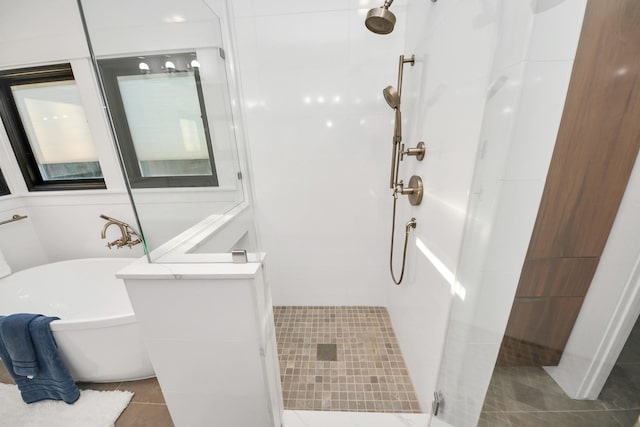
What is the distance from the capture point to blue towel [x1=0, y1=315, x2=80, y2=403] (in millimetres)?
1158

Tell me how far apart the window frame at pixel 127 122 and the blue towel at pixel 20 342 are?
1015mm

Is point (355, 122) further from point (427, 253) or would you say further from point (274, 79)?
point (427, 253)

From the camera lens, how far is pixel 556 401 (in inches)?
31.4

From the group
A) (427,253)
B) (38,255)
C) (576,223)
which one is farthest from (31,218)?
(576,223)

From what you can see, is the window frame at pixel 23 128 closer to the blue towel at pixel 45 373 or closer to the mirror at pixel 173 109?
the mirror at pixel 173 109

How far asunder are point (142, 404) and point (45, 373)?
0.55m

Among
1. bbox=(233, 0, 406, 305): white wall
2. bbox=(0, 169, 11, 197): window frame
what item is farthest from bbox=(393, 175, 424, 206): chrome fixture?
bbox=(0, 169, 11, 197): window frame

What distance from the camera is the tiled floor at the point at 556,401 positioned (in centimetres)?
64

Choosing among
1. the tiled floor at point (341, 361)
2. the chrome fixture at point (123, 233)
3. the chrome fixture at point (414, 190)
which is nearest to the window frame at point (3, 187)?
the chrome fixture at point (123, 233)

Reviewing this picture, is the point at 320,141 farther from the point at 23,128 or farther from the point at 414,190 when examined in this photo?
the point at 23,128

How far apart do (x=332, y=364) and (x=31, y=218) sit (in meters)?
2.86

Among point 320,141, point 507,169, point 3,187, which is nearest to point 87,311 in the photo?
point 3,187

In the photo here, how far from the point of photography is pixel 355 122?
151 centimetres

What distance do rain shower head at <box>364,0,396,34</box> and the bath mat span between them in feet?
7.61
